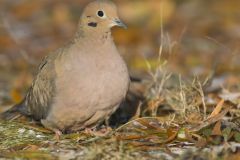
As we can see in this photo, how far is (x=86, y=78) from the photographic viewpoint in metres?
4.57

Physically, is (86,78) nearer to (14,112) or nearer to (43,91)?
(43,91)

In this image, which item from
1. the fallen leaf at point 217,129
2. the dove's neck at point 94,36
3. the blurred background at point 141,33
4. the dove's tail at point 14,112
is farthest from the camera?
the blurred background at point 141,33

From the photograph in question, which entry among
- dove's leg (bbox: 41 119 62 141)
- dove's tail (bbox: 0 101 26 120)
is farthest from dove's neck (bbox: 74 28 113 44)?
dove's tail (bbox: 0 101 26 120)

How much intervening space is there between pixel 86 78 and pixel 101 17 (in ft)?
1.66

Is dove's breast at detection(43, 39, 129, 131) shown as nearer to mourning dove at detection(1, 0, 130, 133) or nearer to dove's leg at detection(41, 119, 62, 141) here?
mourning dove at detection(1, 0, 130, 133)

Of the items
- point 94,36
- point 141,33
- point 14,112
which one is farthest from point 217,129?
point 141,33

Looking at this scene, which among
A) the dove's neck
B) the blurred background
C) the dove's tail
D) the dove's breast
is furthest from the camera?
the blurred background

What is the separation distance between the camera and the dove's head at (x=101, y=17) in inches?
189

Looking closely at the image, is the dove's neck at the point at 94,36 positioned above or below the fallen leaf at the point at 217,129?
above

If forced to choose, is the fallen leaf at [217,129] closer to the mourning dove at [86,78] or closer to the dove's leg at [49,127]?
the mourning dove at [86,78]

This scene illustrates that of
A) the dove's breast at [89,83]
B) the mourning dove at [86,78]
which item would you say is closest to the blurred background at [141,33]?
the mourning dove at [86,78]

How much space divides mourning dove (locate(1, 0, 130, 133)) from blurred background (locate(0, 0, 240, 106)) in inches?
86.4

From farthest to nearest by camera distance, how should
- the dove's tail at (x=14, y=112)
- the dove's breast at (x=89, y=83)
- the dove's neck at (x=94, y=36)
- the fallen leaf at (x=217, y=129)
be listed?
the dove's tail at (x=14, y=112), the dove's neck at (x=94, y=36), the dove's breast at (x=89, y=83), the fallen leaf at (x=217, y=129)

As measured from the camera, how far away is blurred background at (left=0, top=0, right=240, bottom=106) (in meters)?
7.98
